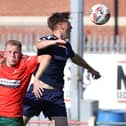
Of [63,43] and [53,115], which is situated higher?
[63,43]

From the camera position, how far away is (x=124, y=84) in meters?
17.5

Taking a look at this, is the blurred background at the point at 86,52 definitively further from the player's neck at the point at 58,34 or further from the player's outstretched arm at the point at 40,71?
the player's neck at the point at 58,34

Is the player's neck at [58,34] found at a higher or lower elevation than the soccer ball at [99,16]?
lower

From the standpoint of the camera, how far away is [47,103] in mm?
7969

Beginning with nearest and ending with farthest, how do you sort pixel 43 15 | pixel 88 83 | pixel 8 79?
pixel 8 79, pixel 88 83, pixel 43 15

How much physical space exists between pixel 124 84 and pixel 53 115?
9692mm

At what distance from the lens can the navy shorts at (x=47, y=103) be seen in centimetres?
789

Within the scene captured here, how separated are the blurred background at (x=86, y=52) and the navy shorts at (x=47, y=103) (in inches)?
17.0

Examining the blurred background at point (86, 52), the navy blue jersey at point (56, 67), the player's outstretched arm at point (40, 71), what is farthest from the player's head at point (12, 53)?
the blurred background at point (86, 52)

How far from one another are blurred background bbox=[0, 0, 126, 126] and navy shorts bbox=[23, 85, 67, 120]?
0.43 m

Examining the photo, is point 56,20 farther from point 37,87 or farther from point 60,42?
point 37,87

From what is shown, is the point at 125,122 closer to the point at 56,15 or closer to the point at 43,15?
the point at 56,15

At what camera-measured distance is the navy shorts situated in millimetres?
7887

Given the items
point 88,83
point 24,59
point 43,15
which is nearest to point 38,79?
point 24,59
